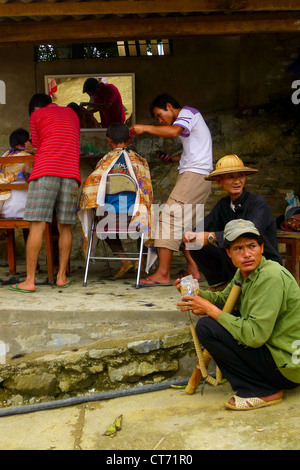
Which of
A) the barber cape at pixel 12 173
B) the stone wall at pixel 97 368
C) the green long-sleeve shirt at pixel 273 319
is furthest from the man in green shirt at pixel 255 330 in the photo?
the barber cape at pixel 12 173

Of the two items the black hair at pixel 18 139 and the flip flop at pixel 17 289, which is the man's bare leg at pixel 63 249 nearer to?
the flip flop at pixel 17 289

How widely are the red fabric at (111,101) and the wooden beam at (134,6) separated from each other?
1940mm

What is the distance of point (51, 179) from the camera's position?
4434mm

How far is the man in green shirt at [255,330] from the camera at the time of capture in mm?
2717

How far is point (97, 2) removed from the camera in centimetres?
397

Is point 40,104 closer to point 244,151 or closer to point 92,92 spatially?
point 92,92

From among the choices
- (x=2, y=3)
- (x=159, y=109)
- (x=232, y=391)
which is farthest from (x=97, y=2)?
(x=232, y=391)

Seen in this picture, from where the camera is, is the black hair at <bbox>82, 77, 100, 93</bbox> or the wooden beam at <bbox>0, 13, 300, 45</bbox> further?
the black hair at <bbox>82, 77, 100, 93</bbox>

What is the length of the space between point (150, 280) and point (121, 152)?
1167mm

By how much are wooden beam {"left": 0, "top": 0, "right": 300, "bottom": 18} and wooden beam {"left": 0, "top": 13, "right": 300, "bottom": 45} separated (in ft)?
1.27

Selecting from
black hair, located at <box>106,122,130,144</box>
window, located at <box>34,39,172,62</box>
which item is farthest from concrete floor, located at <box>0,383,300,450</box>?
window, located at <box>34,39,172,62</box>

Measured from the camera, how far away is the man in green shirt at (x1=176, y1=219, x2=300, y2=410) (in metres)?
2.72

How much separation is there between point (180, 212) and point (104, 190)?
0.70 meters

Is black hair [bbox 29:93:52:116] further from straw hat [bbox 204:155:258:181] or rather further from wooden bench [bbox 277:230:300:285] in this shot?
wooden bench [bbox 277:230:300:285]
